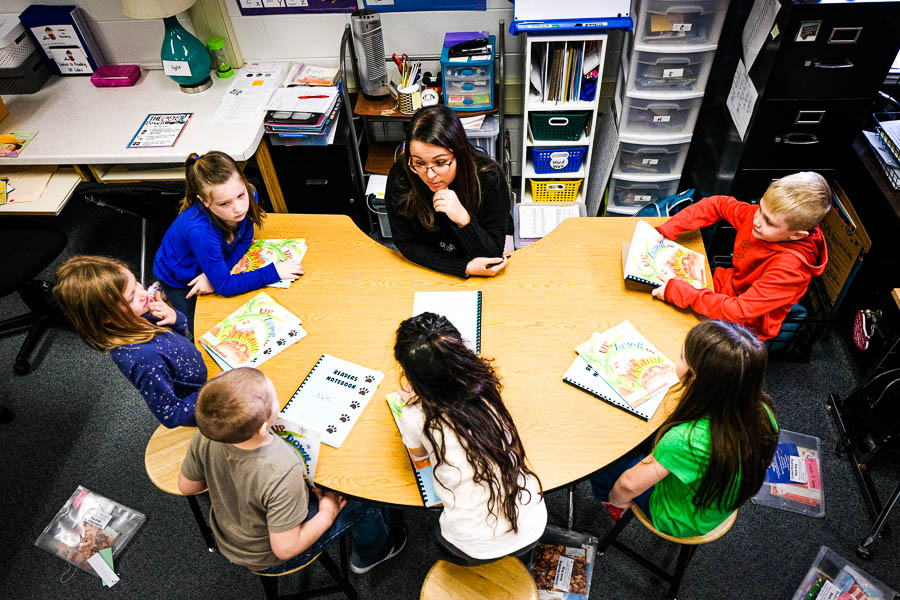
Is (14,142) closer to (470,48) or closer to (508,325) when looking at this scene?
(470,48)

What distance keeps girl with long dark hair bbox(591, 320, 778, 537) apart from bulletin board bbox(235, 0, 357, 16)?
2403 mm

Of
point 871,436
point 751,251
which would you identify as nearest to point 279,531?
point 751,251

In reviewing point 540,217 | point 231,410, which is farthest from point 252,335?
point 540,217

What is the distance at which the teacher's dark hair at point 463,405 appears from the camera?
1.32 m

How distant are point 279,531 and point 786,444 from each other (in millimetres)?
1995

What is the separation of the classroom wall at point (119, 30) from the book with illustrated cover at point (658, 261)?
8.37 ft

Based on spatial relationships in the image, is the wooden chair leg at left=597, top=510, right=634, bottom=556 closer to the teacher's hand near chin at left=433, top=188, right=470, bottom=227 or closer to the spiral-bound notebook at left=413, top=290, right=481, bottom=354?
the spiral-bound notebook at left=413, top=290, right=481, bottom=354

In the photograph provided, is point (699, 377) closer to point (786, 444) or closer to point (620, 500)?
point (620, 500)

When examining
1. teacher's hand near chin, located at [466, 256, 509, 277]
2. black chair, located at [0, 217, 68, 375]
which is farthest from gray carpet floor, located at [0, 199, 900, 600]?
teacher's hand near chin, located at [466, 256, 509, 277]

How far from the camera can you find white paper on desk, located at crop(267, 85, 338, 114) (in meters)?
2.82

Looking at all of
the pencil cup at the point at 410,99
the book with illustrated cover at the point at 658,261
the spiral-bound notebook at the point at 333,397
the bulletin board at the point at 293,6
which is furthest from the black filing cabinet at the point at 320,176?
the book with illustrated cover at the point at 658,261

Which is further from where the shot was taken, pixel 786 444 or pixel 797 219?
pixel 786 444

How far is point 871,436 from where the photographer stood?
224 centimetres

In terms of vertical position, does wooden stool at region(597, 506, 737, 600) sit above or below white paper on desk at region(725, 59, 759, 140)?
below
